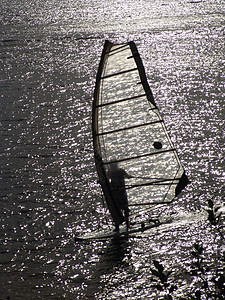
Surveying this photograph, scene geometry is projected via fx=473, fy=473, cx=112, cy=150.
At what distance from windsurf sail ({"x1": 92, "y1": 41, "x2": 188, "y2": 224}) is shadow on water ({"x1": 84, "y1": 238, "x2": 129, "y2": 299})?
688 millimetres

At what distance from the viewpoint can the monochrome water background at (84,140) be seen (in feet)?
40.9

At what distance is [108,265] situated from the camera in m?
12.5

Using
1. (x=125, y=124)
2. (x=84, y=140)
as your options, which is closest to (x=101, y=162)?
(x=125, y=124)

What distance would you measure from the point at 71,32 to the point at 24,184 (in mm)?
16151

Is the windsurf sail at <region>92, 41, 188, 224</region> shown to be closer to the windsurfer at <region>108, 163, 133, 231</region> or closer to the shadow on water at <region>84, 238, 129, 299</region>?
the windsurfer at <region>108, 163, 133, 231</region>

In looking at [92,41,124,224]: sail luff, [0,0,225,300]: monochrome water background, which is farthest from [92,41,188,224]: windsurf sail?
[0,0,225,300]: monochrome water background

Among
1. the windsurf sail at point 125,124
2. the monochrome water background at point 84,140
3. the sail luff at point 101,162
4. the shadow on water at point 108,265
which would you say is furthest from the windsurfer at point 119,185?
the monochrome water background at point 84,140

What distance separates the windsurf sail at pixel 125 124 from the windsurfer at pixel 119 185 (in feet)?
0.33

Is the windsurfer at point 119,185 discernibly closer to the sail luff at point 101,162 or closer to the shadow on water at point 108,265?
the sail luff at point 101,162

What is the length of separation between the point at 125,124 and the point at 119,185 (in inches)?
96.1

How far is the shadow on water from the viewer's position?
11.8 metres

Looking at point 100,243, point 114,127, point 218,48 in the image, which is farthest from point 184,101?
point 100,243

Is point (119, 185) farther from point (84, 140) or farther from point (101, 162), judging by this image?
point (84, 140)

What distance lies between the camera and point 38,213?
14875 millimetres
